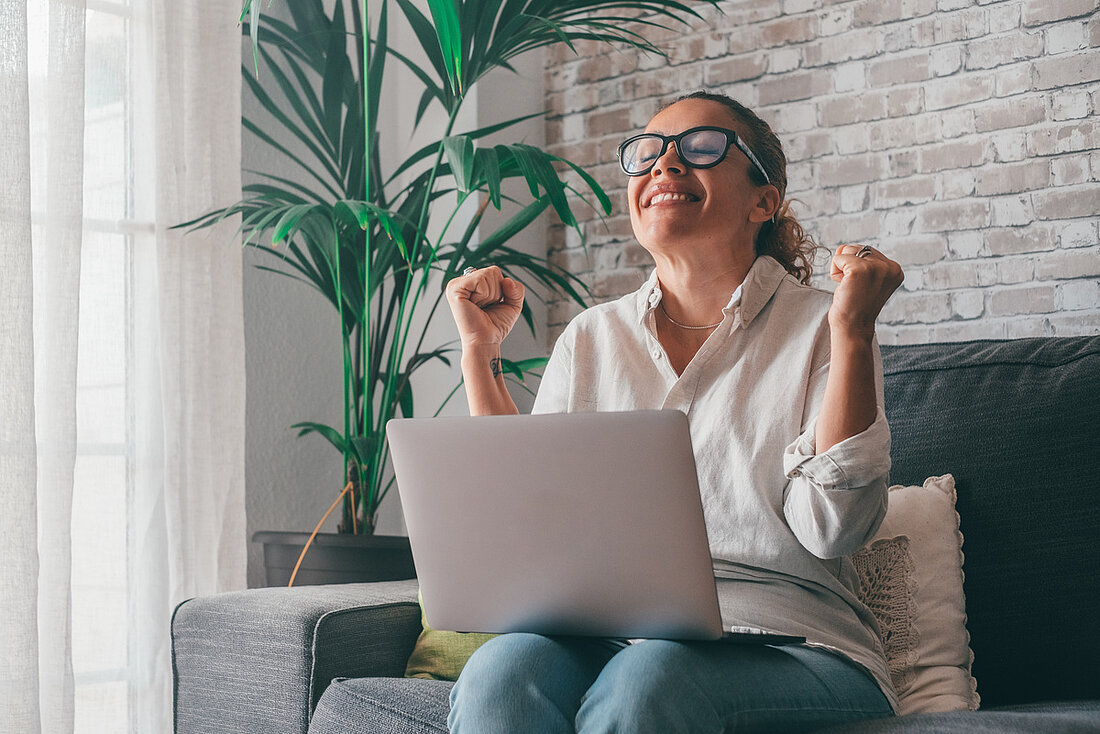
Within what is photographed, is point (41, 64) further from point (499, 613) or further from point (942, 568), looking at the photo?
point (942, 568)

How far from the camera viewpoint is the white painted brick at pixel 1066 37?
2.15 m

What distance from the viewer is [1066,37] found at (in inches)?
85.3

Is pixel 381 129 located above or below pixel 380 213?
above

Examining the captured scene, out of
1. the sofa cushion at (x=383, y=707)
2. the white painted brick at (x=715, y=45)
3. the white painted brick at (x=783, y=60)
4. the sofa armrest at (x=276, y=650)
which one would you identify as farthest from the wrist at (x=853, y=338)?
the white painted brick at (x=715, y=45)

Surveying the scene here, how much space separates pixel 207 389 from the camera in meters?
2.37

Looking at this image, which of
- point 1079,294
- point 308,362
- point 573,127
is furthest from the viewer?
point 573,127

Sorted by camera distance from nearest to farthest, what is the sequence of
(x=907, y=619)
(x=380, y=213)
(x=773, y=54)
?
(x=907, y=619)
(x=380, y=213)
(x=773, y=54)

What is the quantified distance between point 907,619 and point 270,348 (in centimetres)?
172

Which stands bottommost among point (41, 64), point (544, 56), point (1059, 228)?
point (1059, 228)

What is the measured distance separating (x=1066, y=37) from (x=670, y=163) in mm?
1060

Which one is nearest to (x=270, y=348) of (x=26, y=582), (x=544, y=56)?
(x=26, y=582)

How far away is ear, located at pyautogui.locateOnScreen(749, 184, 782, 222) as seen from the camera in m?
1.68

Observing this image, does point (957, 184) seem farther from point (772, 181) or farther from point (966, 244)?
point (772, 181)

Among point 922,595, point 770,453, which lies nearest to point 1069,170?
point 922,595
